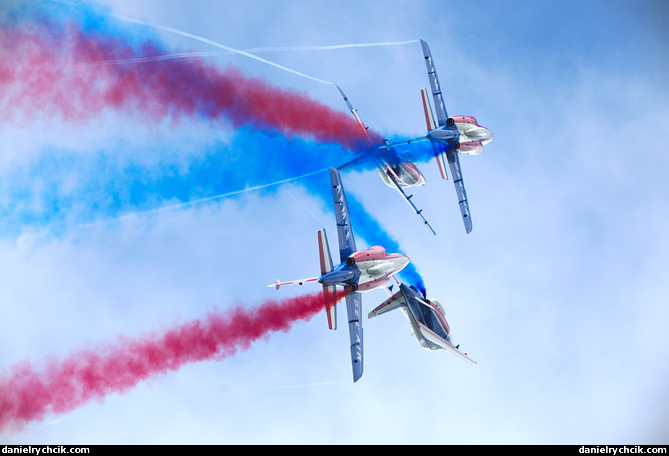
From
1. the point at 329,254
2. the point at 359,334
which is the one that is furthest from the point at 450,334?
the point at 329,254

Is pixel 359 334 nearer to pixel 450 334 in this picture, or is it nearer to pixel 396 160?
pixel 450 334

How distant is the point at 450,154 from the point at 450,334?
14.6 m

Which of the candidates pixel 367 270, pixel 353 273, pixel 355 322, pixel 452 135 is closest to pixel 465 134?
pixel 452 135

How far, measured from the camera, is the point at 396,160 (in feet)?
171

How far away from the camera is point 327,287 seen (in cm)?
3981

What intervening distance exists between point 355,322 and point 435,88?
22.7 meters

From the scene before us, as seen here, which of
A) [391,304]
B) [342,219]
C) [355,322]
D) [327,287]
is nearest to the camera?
[327,287]

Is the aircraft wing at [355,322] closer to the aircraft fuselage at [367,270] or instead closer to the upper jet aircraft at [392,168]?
the aircraft fuselage at [367,270]

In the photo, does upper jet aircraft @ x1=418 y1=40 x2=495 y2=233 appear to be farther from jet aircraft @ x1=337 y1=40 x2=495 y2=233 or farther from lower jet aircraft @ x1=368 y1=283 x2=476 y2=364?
lower jet aircraft @ x1=368 y1=283 x2=476 y2=364

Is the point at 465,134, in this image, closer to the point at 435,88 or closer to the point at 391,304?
the point at 435,88

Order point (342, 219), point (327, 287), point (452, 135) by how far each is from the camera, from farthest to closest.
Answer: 1. point (452, 135)
2. point (342, 219)
3. point (327, 287)
